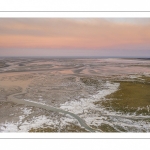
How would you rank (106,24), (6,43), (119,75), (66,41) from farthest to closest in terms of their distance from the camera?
1. (119,75)
2. (66,41)
3. (6,43)
4. (106,24)

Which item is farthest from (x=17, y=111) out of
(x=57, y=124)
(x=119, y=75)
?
(x=119, y=75)

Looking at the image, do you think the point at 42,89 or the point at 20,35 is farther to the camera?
the point at 42,89
